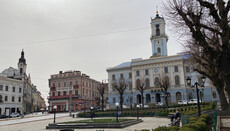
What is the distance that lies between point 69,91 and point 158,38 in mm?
33603

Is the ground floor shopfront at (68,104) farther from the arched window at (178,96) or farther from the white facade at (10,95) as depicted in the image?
the arched window at (178,96)

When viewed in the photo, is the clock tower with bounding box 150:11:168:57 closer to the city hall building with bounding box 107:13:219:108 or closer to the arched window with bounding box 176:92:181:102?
the city hall building with bounding box 107:13:219:108

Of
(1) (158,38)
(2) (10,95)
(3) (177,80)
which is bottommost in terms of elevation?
(2) (10,95)

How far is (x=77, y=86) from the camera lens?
66.3 meters

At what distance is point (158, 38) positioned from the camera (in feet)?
190

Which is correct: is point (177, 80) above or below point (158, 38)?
below

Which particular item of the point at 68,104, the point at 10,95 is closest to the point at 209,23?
the point at 10,95

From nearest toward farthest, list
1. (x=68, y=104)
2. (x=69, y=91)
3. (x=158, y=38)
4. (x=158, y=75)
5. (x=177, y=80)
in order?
(x=177, y=80) → (x=158, y=75) → (x=158, y=38) → (x=68, y=104) → (x=69, y=91)

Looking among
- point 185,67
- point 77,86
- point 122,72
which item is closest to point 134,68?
point 122,72

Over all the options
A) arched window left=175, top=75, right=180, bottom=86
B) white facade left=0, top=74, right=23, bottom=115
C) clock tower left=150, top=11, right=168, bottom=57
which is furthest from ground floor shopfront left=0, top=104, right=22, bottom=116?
arched window left=175, top=75, right=180, bottom=86

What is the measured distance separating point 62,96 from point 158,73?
3348cm

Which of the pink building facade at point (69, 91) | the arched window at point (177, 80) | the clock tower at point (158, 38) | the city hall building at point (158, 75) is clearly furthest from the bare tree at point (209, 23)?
the pink building facade at point (69, 91)

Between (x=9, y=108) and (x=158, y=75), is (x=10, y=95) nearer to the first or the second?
(x=9, y=108)

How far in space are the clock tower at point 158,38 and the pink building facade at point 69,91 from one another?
A: 1051 inches
